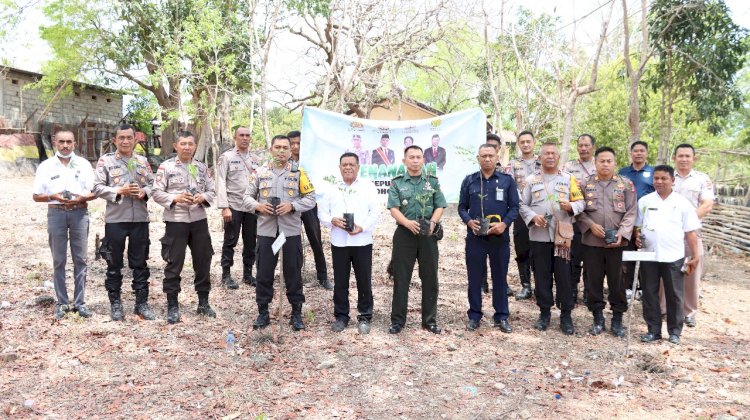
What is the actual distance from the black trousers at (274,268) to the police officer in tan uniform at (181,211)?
2.22 feet

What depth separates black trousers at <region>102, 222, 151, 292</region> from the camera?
5.27 metres

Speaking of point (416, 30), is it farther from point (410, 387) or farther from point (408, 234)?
point (410, 387)

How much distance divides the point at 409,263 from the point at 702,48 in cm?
791

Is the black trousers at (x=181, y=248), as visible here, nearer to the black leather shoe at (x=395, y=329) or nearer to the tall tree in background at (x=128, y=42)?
the black leather shoe at (x=395, y=329)

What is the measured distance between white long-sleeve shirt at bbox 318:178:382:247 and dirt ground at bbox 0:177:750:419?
0.94m

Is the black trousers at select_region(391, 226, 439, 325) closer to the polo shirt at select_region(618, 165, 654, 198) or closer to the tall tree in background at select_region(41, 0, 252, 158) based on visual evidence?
the polo shirt at select_region(618, 165, 654, 198)

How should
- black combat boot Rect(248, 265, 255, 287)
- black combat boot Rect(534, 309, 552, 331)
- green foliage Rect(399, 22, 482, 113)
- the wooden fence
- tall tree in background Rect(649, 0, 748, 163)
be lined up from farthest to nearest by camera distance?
green foliage Rect(399, 22, 482, 113)
the wooden fence
tall tree in background Rect(649, 0, 748, 163)
black combat boot Rect(248, 265, 255, 287)
black combat boot Rect(534, 309, 552, 331)

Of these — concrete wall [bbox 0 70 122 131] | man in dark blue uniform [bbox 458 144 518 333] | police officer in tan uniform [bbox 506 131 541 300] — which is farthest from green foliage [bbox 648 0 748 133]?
concrete wall [bbox 0 70 122 131]

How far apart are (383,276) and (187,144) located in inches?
139

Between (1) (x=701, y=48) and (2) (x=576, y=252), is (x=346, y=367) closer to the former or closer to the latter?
(2) (x=576, y=252)

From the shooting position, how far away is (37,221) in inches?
448

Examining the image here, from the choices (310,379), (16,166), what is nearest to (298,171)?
(310,379)

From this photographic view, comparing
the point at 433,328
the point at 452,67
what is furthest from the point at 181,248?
the point at 452,67

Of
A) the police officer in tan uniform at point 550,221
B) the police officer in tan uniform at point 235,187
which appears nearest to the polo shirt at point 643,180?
the police officer in tan uniform at point 550,221
